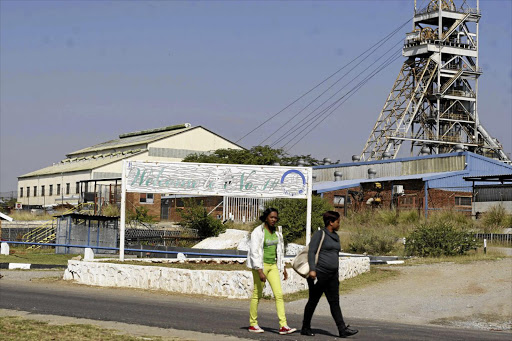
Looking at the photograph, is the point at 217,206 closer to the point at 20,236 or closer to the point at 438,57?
the point at 20,236

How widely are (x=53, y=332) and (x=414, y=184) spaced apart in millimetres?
36290

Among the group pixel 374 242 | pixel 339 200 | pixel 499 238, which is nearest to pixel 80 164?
pixel 339 200

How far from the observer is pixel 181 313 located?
13.2 m

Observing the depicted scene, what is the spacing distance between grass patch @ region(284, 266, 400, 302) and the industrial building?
767 inches

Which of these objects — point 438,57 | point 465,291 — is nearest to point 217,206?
point 465,291

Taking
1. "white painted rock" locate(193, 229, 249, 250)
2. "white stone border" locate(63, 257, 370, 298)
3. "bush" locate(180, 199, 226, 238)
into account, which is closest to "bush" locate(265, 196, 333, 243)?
"white painted rock" locate(193, 229, 249, 250)

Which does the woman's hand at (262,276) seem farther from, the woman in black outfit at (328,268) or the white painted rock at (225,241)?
the white painted rock at (225,241)

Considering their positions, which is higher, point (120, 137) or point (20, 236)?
point (120, 137)

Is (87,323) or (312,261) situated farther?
(87,323)

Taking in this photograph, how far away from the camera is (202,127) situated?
8100 centimetres

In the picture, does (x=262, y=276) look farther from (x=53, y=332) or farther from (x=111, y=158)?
(x=111, y=158)

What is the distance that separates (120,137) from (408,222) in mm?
67068

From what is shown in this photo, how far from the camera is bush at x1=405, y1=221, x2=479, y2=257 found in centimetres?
2462

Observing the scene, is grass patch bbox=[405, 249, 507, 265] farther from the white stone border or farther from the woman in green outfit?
the woman in green outfit
